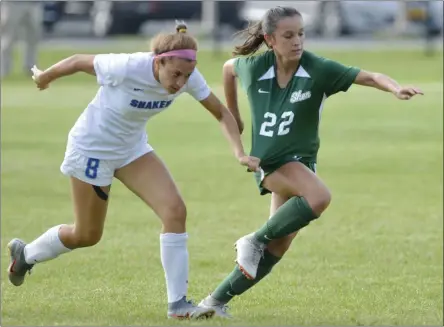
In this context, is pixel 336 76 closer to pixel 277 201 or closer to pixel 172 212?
pixel 277 201

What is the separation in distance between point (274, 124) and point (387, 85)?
763mm

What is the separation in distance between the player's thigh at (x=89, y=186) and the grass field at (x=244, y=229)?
22.1 inches

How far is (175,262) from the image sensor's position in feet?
24.5

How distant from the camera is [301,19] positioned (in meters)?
7.56

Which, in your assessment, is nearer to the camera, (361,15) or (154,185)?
(154,185)

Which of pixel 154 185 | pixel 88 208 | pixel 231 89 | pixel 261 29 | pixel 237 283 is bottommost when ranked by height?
pixel 237 283

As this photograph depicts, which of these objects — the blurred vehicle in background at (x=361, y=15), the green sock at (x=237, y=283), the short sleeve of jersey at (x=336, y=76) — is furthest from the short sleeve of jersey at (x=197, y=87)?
the blurred vehicle in background at (x=361, y=15)

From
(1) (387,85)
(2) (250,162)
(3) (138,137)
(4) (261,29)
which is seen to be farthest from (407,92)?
(3) (138,137)

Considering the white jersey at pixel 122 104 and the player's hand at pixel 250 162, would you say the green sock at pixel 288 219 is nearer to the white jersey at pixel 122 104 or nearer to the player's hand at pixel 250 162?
the player's hand at pixel 250 162

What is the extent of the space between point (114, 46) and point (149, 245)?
89.6 ft

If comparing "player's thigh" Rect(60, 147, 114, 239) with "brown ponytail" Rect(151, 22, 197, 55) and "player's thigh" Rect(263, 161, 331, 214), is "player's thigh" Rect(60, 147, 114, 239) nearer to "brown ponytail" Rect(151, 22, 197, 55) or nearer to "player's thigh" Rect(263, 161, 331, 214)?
"brown ponytail" Rect(151, 22, 197, 55)

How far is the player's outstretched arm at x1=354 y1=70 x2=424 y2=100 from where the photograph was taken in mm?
7168

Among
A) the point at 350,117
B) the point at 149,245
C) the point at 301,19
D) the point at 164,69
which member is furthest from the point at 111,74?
the point at 350,117

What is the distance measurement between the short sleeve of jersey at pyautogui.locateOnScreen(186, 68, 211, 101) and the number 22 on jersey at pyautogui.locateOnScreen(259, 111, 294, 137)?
400 mm
